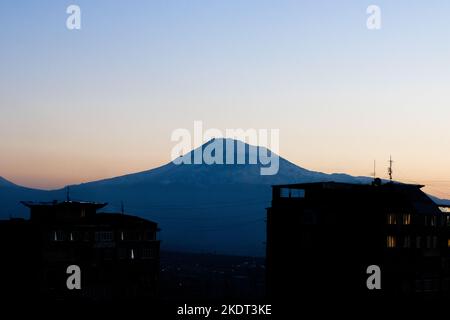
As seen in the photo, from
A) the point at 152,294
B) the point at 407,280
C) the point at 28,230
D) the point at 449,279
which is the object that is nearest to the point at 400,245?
the point at 407,280

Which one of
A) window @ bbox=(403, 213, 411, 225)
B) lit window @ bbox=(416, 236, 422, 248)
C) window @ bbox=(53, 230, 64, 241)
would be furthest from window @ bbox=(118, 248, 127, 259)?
lit window @ bbox=(416, 236, 422, 248)

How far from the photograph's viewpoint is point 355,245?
318 feet

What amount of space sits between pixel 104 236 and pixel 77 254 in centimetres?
484

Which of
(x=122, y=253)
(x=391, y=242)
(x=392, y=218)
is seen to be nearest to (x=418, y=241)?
(x=391, y=242)

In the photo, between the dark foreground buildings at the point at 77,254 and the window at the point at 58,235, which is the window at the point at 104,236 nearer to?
the dark foreground buildings at the point at 77,254

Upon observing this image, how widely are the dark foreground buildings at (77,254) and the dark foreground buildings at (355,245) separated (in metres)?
19.3

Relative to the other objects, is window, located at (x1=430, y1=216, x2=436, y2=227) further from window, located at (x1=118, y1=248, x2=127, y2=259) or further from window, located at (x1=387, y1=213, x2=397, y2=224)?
window, located at (x1=118, y1=248, x2=127, y2=259)

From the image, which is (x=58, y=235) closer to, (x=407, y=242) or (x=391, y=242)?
(x=391, y=242)

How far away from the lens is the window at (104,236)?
10546 centimetres

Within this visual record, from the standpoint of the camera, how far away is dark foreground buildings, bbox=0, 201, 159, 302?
3967 inches

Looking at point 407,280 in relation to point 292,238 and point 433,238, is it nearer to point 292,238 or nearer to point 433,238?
point 433,238

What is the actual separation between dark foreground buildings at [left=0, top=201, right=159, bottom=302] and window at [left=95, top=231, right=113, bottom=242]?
14 centimetres

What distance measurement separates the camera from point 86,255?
104 m
